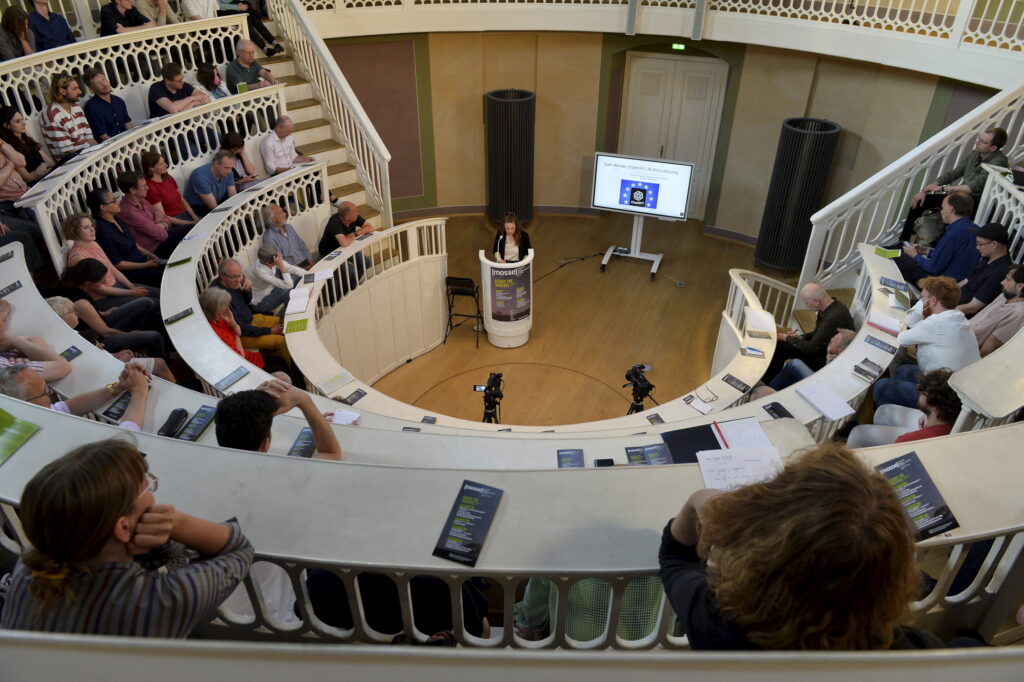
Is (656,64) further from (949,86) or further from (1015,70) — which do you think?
(1015,70)

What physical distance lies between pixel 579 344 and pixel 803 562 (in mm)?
6900

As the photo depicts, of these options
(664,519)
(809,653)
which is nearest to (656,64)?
(664,519)

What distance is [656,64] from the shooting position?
10695mm

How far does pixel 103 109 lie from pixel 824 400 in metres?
6.58

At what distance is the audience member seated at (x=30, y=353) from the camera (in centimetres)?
361

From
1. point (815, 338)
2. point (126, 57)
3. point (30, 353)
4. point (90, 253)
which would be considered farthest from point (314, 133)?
point (815, 338)

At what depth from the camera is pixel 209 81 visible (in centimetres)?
735

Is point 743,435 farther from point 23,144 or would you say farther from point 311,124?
point 311,124

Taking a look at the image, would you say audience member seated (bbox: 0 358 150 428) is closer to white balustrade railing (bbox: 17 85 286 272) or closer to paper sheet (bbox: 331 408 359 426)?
paper sheet (bbox: 331 408 359 426)

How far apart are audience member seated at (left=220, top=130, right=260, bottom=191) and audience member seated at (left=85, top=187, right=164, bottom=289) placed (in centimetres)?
137

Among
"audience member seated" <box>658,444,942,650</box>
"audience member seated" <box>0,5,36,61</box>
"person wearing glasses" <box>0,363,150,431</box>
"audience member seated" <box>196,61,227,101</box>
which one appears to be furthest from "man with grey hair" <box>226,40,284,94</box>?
"audience member seated" <box>658,444,942,650</box>

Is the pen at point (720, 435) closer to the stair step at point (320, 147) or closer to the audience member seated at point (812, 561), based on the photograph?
the audience member seated at point (812, 561)

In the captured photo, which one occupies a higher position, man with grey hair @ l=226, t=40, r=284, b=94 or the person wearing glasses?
man with grey hair @ l=226, t=40, r=284, b=94

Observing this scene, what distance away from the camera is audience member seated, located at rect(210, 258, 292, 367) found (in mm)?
5777
